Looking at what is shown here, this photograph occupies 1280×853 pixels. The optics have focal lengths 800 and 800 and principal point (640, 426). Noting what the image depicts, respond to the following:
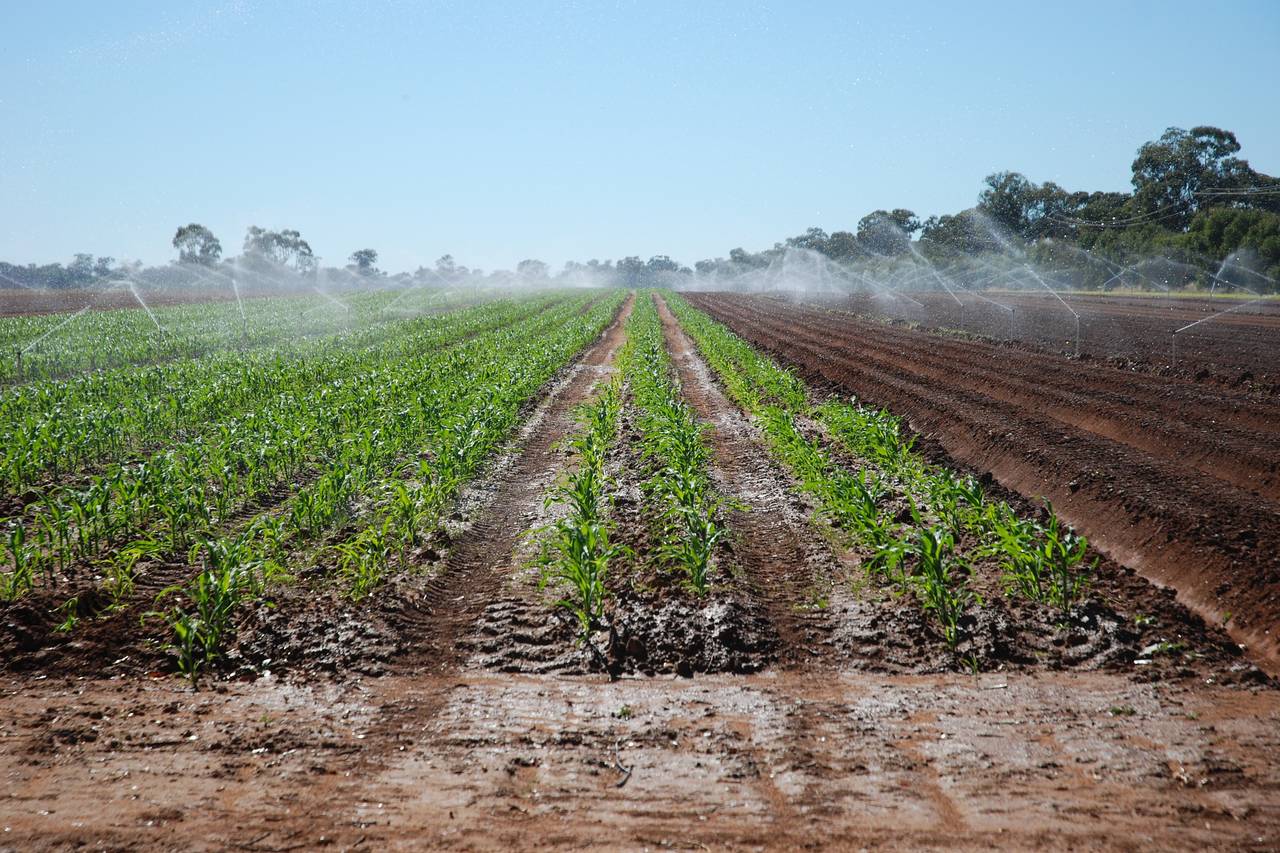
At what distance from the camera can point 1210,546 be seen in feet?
21.1

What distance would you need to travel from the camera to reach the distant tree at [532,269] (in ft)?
568

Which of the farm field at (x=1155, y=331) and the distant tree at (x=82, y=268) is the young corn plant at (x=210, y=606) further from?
the distant tree at (x=82, y=268)

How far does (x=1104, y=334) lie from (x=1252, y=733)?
1002 inches

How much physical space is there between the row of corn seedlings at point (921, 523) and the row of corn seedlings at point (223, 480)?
4.90 meters

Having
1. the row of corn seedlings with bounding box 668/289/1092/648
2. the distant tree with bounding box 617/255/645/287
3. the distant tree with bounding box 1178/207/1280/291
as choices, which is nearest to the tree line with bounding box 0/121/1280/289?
the distant tree with bounding box 1178/207/1280/291

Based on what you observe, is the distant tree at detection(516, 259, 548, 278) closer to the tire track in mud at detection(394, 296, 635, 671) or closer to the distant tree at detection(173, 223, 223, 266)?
the distant tree at detection(173, 223, 223, 266)

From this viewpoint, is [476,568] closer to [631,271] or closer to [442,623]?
[442,623]

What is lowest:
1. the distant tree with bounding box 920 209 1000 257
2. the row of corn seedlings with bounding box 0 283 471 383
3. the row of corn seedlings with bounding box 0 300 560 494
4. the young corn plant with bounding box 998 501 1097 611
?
the young corn plant with bounding box 998 501 1097 611

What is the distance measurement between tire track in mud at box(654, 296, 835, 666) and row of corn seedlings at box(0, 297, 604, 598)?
398 centimetres

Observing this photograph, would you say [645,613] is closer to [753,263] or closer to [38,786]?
[38,786]

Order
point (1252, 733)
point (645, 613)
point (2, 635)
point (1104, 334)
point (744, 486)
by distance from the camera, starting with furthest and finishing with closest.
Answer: point (1104, 334), point (744, 486), point (645, 613), point (2, 635), point (1252, 733)

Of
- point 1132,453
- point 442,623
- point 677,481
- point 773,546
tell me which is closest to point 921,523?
point 773,546

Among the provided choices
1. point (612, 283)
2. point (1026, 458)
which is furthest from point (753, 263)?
point (1026, 458)

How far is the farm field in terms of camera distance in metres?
17.5
